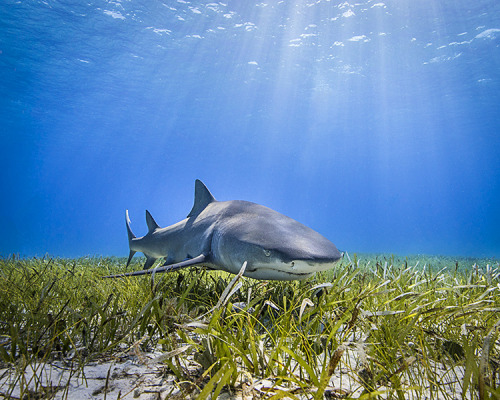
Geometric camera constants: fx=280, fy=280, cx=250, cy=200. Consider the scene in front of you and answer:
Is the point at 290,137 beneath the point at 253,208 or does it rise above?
above

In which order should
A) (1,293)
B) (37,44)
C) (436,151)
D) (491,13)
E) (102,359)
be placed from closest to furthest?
(102,359) < (1,293) < (491,13) < (37,44) < (436,151)

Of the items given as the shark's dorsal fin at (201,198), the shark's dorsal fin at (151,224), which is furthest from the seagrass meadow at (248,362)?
the shark's dorsal fin at (151,224)

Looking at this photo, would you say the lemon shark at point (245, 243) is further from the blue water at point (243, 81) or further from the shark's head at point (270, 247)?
the blue water at point (243, 81)

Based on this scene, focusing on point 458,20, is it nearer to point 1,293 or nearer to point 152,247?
point 152,247

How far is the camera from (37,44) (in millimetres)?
29359

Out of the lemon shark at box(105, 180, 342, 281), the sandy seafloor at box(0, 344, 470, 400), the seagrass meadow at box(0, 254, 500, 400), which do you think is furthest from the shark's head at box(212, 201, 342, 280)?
the sandy seafloor at box(0, 344, 470, 400)

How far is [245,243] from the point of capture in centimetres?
340

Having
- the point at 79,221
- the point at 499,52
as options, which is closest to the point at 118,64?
the point at 499,52

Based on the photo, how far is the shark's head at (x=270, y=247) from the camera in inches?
112

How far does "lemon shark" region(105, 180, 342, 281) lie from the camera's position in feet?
9.57

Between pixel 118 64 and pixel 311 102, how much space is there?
3532cm

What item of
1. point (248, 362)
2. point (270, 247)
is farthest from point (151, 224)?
point (248, 362)

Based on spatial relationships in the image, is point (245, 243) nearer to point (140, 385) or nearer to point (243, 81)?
point (140, 385)

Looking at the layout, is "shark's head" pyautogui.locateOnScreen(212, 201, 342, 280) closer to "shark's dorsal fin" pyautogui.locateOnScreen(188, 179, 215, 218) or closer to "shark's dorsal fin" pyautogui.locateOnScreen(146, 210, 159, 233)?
"shark's dorsal fin" pyautogui.locateOnScreen(188, 179, 215, 218)
